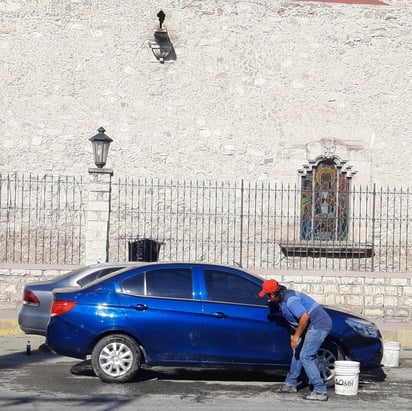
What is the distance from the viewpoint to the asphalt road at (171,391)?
10.1 m

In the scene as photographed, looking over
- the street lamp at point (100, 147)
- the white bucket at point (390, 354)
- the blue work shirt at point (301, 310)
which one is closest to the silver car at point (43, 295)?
the blue work shirt at point (301, 310)

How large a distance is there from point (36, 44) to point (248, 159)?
17.8ft

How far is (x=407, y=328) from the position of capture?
677 inches

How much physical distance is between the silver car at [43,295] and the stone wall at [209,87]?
7545 millimetres

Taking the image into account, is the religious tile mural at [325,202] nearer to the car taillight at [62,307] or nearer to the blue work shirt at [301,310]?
the blue work shirt at [301,310]

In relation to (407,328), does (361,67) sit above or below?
above

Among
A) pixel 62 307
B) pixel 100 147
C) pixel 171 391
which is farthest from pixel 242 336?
pixel 100 147

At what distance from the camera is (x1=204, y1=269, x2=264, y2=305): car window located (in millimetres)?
11375

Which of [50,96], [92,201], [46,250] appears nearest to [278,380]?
A: [92,201]

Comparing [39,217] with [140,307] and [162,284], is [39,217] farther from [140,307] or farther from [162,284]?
[140,307]

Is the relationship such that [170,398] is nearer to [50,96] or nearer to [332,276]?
[332,276]

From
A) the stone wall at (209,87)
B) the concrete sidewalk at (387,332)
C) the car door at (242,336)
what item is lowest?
the concrete sidewalk at (387,332)

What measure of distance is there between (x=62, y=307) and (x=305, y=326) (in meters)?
2.87

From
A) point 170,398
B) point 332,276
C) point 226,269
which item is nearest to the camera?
point 170,398
